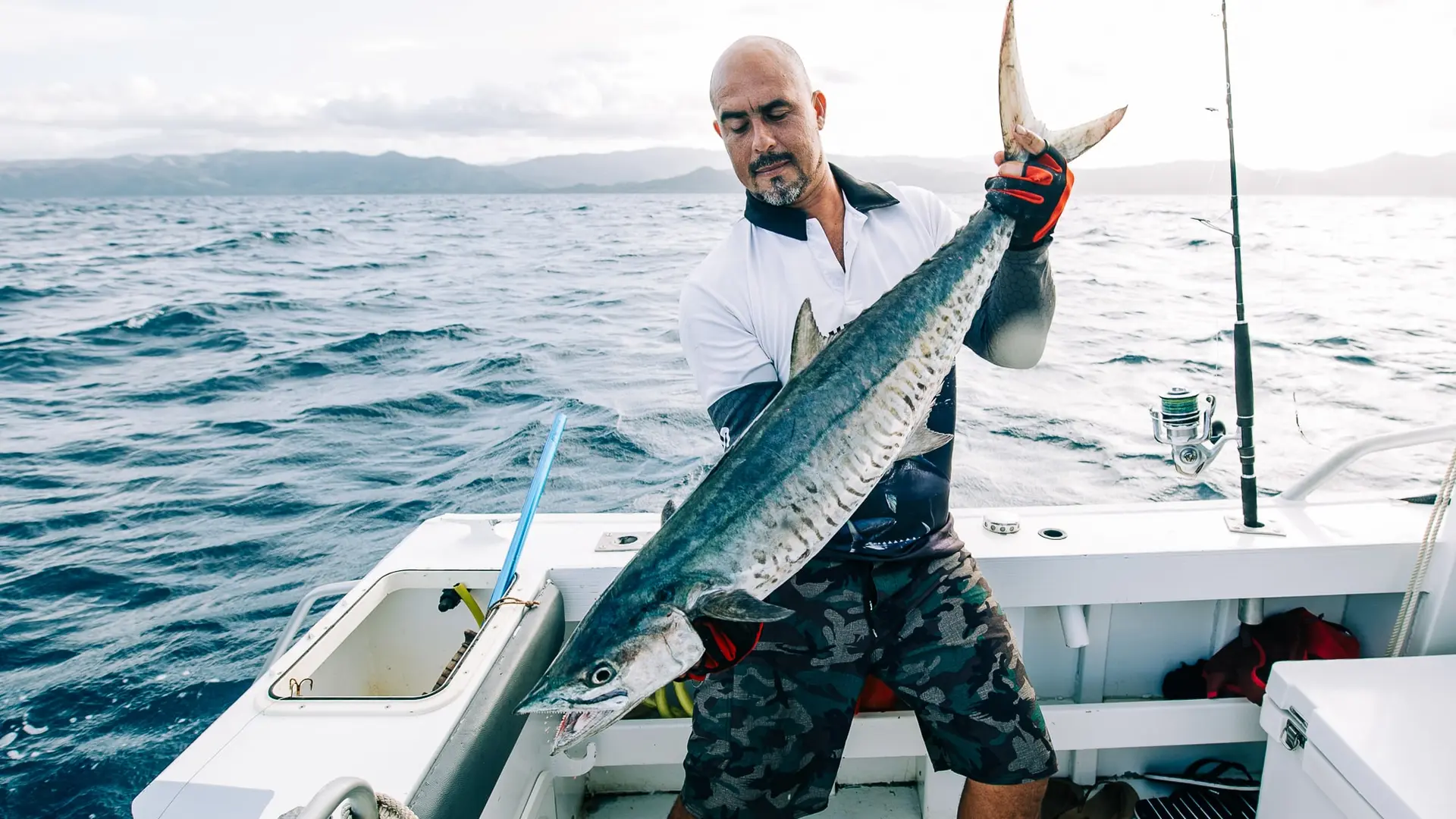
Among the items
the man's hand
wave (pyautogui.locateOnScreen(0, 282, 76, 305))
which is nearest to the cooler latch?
the man's hand

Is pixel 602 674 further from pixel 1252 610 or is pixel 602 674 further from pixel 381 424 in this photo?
pixel 381 424

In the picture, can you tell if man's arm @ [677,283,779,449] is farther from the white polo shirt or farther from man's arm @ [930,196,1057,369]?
man's arm @ [930,196,1057,369]

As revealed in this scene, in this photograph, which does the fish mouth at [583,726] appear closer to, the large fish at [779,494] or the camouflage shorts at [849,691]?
the large fish at [779,494]

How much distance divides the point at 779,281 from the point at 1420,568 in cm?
214

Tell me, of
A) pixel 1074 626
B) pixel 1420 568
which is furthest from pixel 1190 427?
pixel 1074 626

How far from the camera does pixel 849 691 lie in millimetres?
2350

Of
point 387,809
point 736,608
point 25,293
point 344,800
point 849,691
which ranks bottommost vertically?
point 25,293

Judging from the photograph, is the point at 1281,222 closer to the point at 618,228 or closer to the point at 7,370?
the point at 618,228

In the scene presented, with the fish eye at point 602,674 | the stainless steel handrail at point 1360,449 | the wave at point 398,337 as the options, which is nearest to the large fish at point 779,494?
the fish eye at point 602,674

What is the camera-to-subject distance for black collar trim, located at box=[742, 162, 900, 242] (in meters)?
2.50

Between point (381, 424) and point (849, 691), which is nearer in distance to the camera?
point (849, 691)

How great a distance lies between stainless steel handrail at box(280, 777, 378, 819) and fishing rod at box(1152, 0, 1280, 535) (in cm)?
274

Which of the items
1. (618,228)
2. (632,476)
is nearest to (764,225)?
(632,476)

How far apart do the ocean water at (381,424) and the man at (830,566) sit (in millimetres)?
3474
